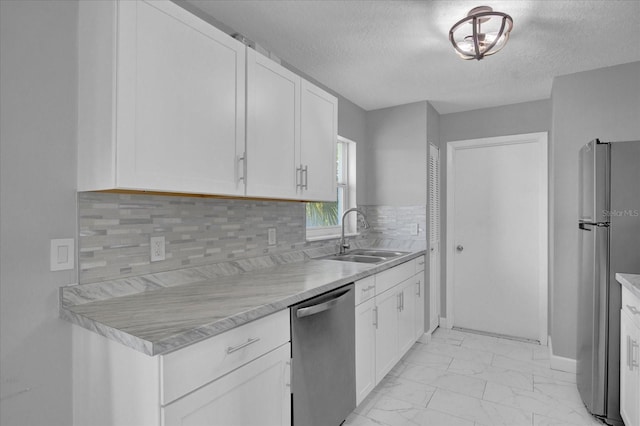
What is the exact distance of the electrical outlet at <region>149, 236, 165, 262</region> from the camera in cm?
164

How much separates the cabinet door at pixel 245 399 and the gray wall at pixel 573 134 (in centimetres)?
248

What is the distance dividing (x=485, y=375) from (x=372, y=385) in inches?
41.6

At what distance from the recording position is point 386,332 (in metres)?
2.52

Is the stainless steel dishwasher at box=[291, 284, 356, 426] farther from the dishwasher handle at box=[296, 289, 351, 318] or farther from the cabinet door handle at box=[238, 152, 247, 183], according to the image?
the cabinet door handle at box=[238, 152, 247, 183]

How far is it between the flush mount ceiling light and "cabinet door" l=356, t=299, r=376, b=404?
1615mm

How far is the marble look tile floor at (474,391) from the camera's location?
7.13ft

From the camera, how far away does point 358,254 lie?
3.19 m

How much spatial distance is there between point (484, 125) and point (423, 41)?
182 centimetres

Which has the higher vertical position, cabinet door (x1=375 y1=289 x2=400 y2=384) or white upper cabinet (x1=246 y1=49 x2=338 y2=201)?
white upper cabinet (x1=246 y1=49 x2=338 y2=201)

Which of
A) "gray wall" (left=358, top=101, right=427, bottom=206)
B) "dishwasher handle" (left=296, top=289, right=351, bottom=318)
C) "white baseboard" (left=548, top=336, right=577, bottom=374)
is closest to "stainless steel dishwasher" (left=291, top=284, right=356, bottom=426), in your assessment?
"dishwasher handle" (left=296, top=289, right=351, bottom=318)

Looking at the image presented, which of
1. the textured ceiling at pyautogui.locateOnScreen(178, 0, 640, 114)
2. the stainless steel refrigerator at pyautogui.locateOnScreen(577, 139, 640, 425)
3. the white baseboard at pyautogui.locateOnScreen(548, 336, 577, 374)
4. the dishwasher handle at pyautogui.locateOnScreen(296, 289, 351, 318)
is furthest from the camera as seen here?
the white baseboard at pyautogui.locateOnScreen(548, 336, 577, 374)

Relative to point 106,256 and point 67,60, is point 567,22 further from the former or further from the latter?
point 106,256

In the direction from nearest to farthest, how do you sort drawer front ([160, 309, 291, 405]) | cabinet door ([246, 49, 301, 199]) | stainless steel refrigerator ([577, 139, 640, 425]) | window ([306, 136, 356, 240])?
drawer front ([160, 309, 291, 405]), cabinet door ([246, 49, 301, 199]), stainless steel refrigerator ([577, 139, 640, 425]), window ([306, 136, 356, 240])

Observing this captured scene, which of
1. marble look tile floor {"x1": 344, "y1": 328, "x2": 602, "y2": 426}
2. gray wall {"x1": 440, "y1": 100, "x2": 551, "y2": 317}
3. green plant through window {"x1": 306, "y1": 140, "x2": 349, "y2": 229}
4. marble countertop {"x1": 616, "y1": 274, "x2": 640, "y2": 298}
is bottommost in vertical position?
marble look tile floor {"x1": 344, "y1": 328, "x2": 602, "y2": 426}
